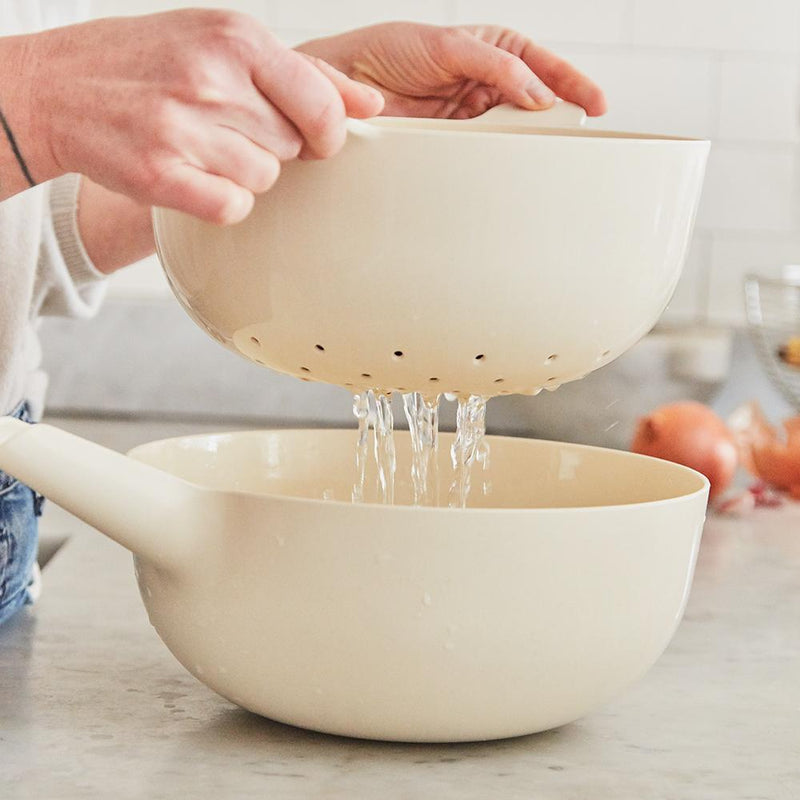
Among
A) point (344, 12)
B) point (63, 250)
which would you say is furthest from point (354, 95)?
point (344, 12)

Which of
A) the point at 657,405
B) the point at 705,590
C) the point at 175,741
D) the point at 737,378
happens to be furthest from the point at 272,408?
the point at 175,741

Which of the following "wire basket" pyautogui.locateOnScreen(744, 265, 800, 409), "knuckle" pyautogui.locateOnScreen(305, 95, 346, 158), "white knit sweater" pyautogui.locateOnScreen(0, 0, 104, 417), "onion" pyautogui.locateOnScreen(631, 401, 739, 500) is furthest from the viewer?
"wire basket" pyautogui.locateOnScreen(744, 265, 800, 409)

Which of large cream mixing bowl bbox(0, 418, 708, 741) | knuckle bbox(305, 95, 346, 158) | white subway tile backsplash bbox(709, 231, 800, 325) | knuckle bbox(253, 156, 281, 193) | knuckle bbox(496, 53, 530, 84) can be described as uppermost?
knuckle bbox(496, 53, 530, 84)

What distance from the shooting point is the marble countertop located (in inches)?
19.5

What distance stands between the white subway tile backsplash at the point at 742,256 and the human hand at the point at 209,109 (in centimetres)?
125

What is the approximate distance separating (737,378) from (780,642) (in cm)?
87

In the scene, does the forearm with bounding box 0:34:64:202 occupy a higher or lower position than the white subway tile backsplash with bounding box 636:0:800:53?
lower

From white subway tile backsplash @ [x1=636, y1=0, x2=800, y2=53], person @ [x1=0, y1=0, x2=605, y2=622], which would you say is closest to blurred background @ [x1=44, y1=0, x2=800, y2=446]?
white subway tile backsplash @ [x1=636, y1=0, x2=800, y2=53]

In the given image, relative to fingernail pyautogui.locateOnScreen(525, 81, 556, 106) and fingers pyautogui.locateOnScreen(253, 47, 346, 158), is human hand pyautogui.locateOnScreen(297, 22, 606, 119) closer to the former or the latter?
fingernail pyautogui.locateOnScreen(525, 81, 556, 106)

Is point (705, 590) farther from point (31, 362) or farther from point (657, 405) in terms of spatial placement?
point (657, 405)

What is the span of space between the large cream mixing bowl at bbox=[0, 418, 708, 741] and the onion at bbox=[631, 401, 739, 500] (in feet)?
2.21

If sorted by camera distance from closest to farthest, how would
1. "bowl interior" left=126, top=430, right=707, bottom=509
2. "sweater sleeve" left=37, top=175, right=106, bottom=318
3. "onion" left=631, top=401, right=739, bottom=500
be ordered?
"bowl interior" left=126, top=430, right=707, bottom=509 < "sweater sleeve" left=37, top=175, right=106, bottom=318 < "onion" left=631, top=401, right=739, bottom=500

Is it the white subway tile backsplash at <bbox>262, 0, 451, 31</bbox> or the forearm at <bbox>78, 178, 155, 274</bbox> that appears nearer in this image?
the forearm at <bbox>78, 178, 155, 274</bbox>

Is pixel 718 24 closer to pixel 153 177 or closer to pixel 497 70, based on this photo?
pixel 497 70
